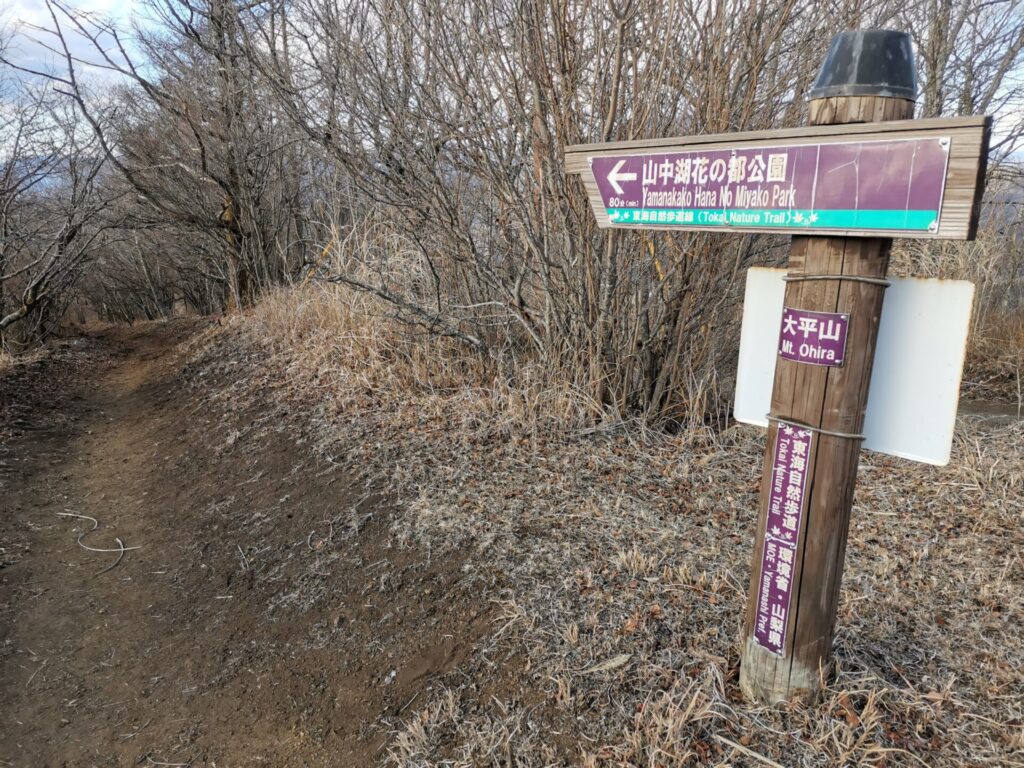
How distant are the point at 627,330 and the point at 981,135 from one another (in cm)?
346

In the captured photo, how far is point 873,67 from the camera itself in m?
1.73

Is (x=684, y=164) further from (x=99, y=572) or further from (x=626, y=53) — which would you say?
(x=99, y=572)

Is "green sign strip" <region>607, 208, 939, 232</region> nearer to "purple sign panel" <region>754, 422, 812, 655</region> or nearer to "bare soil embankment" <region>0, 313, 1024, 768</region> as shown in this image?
"purple sign panel" <region>754, 422, 812, 655</region>

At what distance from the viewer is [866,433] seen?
192 centimetres

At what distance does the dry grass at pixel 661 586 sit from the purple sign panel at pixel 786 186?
156 centimetres

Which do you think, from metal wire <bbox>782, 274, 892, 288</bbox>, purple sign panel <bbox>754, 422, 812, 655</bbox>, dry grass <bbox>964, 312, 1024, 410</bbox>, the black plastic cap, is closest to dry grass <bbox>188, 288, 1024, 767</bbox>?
purple sign panel <bbox>754, 422, 812, 655</bbox>

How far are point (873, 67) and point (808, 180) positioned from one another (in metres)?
0.33

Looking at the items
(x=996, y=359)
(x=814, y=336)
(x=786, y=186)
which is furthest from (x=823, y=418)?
(x=996, y=359)

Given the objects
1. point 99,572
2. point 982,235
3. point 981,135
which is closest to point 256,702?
point 99,572

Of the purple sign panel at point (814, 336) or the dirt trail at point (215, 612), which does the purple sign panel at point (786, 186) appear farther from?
the dirt trail at point (215, 612)

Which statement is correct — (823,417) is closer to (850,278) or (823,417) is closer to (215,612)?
(850,278)

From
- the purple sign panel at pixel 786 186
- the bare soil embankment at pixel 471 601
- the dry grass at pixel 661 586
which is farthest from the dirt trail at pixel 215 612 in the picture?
the purple sign panel at pixel 786 186

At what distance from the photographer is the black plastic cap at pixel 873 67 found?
1.73 meters

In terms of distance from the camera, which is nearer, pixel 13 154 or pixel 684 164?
pixel 684 164
